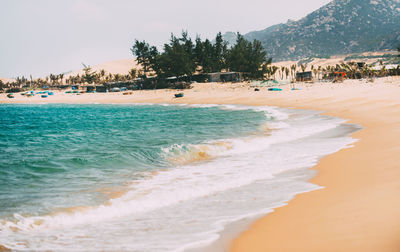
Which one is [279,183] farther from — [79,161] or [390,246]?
[79,161]

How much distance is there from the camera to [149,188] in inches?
360

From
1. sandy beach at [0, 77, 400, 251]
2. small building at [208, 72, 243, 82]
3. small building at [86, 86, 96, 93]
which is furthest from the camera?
small building at [86, 86, 96, 93]

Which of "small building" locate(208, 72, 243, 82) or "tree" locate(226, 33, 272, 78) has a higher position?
"tree" locate(226, 33, 272, 78)

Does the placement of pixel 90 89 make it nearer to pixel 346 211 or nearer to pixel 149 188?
pixel 149 188

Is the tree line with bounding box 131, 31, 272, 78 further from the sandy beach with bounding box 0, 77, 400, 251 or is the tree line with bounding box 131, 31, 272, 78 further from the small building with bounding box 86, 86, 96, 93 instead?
the sandy beach with bounding box 0, 77, 400, 251

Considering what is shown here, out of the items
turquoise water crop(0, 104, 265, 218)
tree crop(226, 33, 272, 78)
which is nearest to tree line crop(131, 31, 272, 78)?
tree crop(226, 33, 272, 78)

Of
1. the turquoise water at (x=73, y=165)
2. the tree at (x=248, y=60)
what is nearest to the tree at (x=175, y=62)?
the tree at (x=248, y=60)

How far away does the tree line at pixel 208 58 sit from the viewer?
7769cm

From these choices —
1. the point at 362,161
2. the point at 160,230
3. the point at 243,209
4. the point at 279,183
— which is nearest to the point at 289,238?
the point at 243,209

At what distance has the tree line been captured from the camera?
7769 centimetres

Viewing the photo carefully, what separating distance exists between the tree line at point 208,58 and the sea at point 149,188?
6214 cm

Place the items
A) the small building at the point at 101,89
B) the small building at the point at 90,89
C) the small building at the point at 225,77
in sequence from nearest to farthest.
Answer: the small building at the point at 225,77, the small building at the point at 101,89, the small building at the point at 90,89

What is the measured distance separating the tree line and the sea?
62138 millimetres

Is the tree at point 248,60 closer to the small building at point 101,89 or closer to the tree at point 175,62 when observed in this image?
the tree at point 175,62
